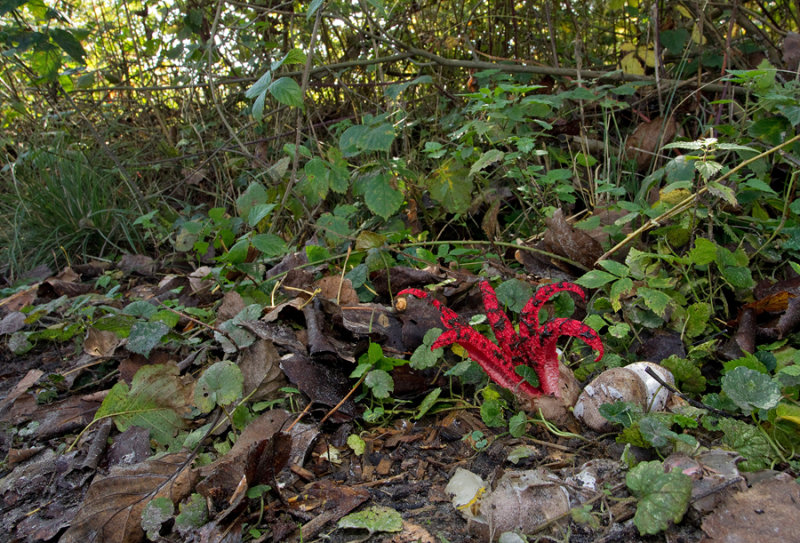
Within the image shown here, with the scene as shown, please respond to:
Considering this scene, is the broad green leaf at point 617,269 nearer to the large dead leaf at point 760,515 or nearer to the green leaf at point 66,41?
the large dead leaf at point 760,515

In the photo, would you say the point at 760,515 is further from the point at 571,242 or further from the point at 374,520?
the point at 571,242

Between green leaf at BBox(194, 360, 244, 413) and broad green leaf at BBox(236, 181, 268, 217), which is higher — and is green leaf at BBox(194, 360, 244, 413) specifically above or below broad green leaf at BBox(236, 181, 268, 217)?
below

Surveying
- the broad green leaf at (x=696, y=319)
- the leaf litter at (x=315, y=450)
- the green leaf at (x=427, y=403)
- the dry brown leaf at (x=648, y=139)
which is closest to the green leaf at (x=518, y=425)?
the leaf litter at (x=315, y=450)

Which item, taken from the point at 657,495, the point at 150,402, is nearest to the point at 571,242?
the point at 657,495

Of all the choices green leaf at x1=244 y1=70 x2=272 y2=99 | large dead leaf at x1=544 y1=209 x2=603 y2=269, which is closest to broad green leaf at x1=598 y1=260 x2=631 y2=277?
large dead leaf at x1=544 y1=209 x2=603 y2=269

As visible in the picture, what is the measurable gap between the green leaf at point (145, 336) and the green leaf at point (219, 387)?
0.33m

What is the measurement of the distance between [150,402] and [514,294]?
1074mm

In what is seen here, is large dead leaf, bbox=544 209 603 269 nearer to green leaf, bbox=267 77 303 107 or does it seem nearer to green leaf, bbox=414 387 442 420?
green leaf, bbox=414 387 442 420

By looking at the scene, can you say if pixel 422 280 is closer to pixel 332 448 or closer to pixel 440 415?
pixel 440 415

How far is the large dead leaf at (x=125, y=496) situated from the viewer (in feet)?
3.77

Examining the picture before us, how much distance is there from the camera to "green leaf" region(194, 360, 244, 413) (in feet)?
4.68

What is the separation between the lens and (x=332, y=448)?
1409 millimetres

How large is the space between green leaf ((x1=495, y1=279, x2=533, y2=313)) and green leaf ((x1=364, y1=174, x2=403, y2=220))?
572mm

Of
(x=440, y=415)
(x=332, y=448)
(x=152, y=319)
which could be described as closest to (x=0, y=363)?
(x=152, y=319)
